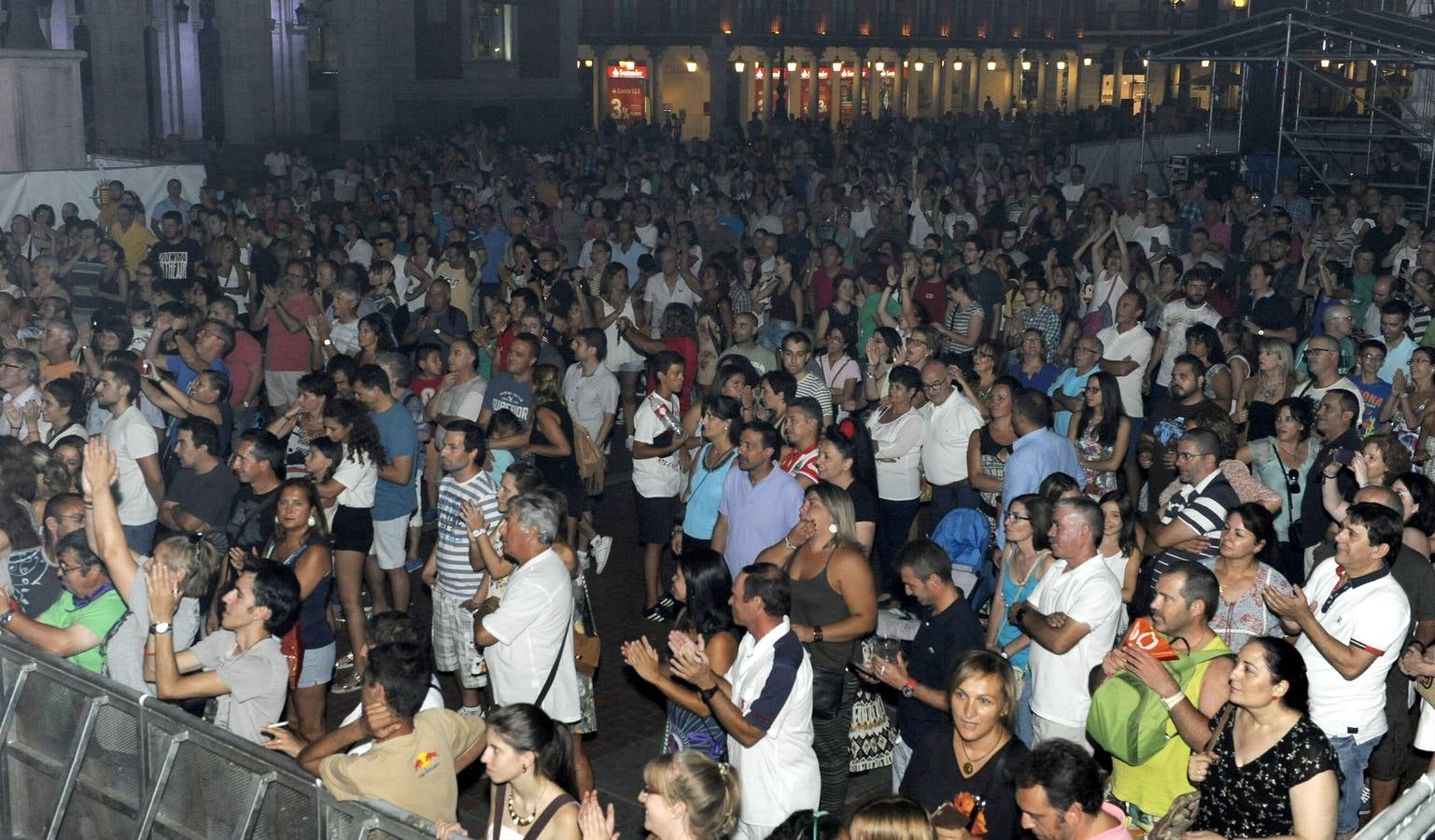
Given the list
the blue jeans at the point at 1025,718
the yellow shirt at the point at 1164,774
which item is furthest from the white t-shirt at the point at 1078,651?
the yellow shirt at the point at 1164,774

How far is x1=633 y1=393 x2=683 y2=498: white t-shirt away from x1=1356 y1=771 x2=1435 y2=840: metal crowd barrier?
19.8ft

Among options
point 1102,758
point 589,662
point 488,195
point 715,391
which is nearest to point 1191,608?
point 1102,758

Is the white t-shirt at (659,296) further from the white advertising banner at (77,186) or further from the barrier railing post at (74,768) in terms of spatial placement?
the barrier railing post at (74,768)

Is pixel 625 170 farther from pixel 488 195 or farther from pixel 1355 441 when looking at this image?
pixel 1355 441

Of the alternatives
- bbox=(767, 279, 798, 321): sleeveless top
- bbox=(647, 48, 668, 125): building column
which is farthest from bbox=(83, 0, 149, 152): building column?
Result: bbox=(647, 48, 668, 125): building column

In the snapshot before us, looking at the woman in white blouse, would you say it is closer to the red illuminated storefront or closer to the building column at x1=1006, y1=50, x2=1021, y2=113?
the red illuminated storefront

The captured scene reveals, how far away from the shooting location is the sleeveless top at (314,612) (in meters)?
7.29

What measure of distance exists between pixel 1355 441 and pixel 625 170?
18.9 m

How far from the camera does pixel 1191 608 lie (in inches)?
221

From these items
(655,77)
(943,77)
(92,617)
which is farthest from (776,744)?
(943,77)

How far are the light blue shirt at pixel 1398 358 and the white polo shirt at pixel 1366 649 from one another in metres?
4.90

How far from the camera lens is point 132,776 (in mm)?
5828

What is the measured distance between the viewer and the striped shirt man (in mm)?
7777

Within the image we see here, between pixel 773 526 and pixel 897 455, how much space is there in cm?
192
